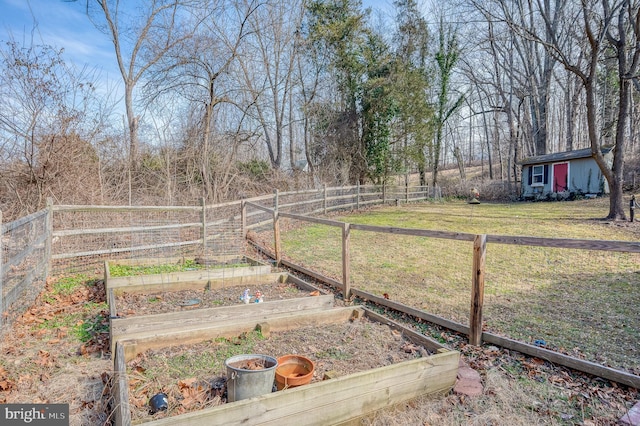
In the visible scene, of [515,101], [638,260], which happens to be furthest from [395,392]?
[515,101]

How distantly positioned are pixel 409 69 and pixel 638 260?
15.0 meters

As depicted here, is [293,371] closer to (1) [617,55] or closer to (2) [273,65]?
(1) [617,55]

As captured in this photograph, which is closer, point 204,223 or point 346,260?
point 346,260

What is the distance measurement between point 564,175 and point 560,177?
9.1 inches

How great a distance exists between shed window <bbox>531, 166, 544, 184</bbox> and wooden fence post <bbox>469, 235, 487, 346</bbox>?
21.2m

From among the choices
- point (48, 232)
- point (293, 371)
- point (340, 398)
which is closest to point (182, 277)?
point (48, 232)

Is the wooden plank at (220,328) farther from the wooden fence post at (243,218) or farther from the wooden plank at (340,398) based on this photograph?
the wooden fence post at (243,218)

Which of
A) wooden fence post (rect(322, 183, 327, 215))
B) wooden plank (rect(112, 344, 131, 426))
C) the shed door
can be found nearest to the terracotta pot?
wooden plank (rect(112, 344, 131, 426))

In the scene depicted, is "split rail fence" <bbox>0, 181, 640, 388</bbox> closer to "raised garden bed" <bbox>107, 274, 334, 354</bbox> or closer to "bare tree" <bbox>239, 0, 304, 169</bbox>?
"raised garden bed" <bbox>107, 274, 334, 354</bbox>

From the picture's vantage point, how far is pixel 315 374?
2771 mm

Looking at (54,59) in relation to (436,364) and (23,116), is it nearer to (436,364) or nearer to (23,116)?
(23,116)

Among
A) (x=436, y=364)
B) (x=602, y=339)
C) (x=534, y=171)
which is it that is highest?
(x=534, y=171)

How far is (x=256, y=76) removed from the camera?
15.5m

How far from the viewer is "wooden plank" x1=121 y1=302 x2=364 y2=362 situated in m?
3.05
